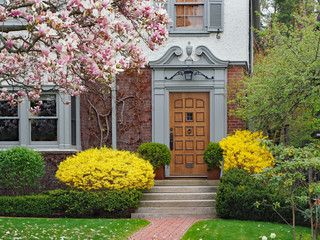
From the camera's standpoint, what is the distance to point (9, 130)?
13203 mm

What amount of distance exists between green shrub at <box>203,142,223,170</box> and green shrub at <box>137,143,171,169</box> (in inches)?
36.5

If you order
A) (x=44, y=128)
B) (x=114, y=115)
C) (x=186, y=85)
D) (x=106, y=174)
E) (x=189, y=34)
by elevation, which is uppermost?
(x=189, y=34)

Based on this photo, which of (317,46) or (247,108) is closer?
(317,46)

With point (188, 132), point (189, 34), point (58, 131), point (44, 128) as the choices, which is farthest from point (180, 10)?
point (44, 128)

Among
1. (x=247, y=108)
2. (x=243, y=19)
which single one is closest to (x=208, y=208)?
(x=247, y=108)

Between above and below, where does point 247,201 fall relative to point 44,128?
below

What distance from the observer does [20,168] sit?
38.8ft

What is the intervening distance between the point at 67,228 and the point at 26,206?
2.22 meters

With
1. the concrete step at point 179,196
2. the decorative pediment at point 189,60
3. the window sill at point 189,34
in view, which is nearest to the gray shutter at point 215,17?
the window sill at point 189,34

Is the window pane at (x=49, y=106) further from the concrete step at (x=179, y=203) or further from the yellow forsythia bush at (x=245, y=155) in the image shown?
the yellow forsythia bush at (x=245, y=155)

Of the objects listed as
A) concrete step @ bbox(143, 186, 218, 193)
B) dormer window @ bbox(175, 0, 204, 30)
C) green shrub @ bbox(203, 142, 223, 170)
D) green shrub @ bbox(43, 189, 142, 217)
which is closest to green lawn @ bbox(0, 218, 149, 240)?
green shrub @ bbox(43, 189, 142, 217)

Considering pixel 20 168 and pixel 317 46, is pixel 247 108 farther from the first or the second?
pixel 20 168

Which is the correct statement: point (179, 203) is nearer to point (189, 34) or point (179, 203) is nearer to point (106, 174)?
point (106, 174)

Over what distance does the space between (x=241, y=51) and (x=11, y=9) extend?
25.8 feet
